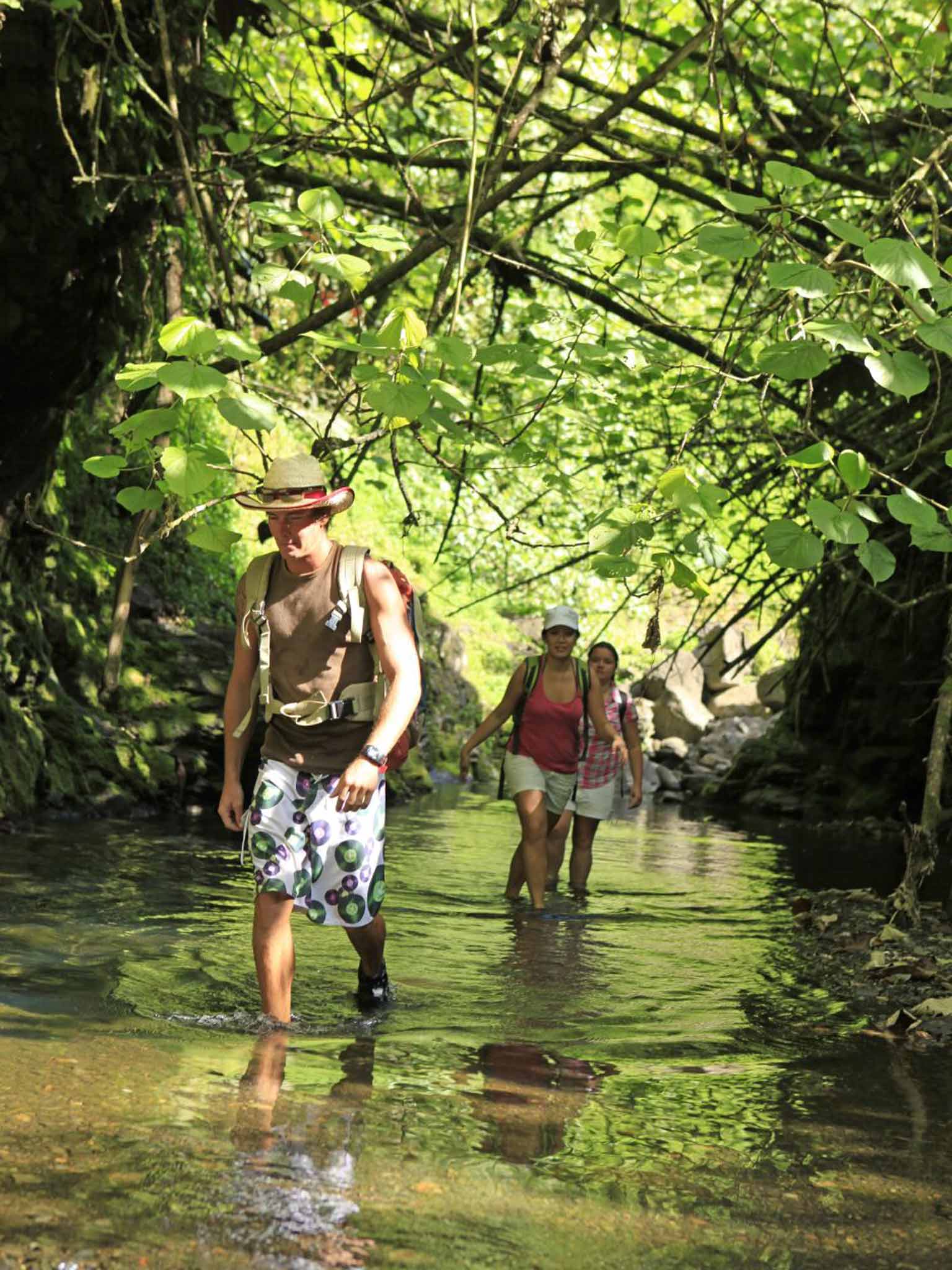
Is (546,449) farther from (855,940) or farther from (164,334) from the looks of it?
(855,940)

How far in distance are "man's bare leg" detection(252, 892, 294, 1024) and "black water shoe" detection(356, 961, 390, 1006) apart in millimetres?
839

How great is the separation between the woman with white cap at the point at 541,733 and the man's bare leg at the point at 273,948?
479 cm

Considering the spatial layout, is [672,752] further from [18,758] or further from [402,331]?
[402,331]

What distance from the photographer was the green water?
12.4ft

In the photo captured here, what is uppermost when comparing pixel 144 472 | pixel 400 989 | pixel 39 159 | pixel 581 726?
pixel 39 159

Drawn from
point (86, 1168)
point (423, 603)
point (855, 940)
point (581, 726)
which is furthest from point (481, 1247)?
point (423, 603)

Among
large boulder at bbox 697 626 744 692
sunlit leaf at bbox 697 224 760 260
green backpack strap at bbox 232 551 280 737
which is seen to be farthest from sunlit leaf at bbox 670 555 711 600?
large boulder at bbox 697 626 744 692

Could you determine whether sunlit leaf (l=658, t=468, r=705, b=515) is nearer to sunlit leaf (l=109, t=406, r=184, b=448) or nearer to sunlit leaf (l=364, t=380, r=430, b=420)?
sunlit leaf (l=364, t=380, r=430, b=420)

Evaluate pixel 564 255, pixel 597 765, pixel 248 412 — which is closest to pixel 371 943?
pixel 248 412

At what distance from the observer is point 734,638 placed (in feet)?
115

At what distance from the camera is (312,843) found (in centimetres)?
623

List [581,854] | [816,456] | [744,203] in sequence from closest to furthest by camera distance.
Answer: [816,456]
[744,203]
[581,854]

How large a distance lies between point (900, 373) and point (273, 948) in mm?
3082

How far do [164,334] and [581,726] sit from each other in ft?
21.1
